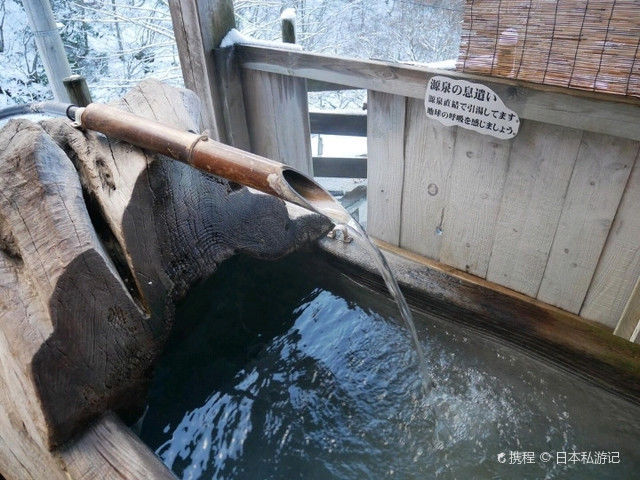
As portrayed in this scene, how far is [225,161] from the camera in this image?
5.12 feet

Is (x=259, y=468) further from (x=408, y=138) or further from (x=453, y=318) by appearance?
(x=408, y=138)

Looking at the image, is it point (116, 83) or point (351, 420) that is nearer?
point (351, 420)

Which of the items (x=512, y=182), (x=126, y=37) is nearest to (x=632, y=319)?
(x=512, y=182)

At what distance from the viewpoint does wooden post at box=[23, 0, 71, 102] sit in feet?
13.3

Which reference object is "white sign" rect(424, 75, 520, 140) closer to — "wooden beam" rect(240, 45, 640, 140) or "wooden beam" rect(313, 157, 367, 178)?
"wooden beam" rect(240, 45, 640, 140)

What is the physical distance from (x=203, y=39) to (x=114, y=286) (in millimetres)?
2007

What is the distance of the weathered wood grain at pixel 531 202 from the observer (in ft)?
6.76

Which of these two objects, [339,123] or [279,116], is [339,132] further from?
[279,116]

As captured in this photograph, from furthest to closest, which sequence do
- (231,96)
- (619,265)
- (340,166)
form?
(340,166) < (231,96) < (619,265)

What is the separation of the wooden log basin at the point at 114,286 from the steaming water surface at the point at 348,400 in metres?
0.19

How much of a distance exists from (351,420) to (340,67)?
1833mm

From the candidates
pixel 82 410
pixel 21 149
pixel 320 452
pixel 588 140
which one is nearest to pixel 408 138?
pixel 588 140

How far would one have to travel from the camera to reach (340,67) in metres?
2.50

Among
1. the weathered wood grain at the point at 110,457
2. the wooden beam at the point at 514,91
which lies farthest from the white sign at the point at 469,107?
the weathered wood grain at the point at 110,457
